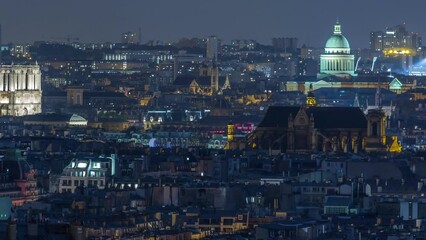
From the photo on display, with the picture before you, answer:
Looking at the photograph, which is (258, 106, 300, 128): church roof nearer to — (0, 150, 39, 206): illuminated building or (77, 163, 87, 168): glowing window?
(77, 163, 87, 168): glowing window

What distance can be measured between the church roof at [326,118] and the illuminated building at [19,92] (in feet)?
140

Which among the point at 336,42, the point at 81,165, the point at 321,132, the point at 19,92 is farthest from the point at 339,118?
the point at 336,42

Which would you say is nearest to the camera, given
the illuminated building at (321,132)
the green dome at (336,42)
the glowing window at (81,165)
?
the glowing window at (81,165)

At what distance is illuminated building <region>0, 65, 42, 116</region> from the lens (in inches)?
6501

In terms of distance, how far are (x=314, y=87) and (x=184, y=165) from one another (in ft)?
283

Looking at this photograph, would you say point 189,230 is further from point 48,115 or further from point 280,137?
point 48,115

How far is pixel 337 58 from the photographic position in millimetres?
196750

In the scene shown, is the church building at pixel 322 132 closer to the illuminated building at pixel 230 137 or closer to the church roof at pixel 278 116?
the church roof at pixel 278 116

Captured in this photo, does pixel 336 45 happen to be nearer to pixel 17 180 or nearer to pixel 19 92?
pixel 19 92

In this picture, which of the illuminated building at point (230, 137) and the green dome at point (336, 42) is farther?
the green dome at point (336, 42)

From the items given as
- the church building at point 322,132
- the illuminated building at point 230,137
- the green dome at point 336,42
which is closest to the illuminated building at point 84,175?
the church building at point 322,132

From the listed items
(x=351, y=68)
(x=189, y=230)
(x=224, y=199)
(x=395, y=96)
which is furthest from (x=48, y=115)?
(x=189, y=230)

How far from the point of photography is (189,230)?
72750 mm

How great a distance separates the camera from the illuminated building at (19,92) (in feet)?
542
